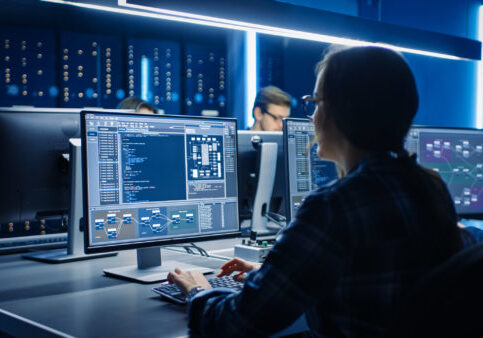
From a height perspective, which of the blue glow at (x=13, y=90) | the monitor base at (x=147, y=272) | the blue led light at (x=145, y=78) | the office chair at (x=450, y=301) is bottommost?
the monitor base at (x=147, y=272)

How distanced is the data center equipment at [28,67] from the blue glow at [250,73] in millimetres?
1669

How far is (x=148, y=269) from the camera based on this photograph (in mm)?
1583

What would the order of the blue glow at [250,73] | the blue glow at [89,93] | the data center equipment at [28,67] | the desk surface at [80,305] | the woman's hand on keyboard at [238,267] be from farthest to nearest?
the blue glow at [250,73] → the blue glow at [89,93] → the data center equipment at [28,67] → the woman's hand on keyboard at [238,267] → the desk surface at [80,305]

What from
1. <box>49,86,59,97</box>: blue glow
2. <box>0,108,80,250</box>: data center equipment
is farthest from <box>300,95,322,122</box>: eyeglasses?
<box>49,86,59,97</box>: blue glow

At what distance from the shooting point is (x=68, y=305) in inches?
48.0

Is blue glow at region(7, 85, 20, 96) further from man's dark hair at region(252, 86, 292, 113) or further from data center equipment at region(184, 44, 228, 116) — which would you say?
man's dark hair at region(252, 86, 292, 113)

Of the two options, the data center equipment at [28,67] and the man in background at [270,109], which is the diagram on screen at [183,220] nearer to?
the man in background at [270,109]

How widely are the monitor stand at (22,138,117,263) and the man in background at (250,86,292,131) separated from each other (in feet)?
6.91

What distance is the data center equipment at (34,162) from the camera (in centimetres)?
181

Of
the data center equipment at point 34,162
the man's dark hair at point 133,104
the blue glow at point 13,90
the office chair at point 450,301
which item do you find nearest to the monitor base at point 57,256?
the data center equipment at point 34,162

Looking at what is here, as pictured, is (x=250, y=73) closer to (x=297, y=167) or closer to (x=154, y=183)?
(x=297, y=167)

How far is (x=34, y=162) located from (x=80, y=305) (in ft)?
2.61

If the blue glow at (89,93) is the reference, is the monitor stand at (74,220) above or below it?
below

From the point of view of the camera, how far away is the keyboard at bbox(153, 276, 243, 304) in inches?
48.1
